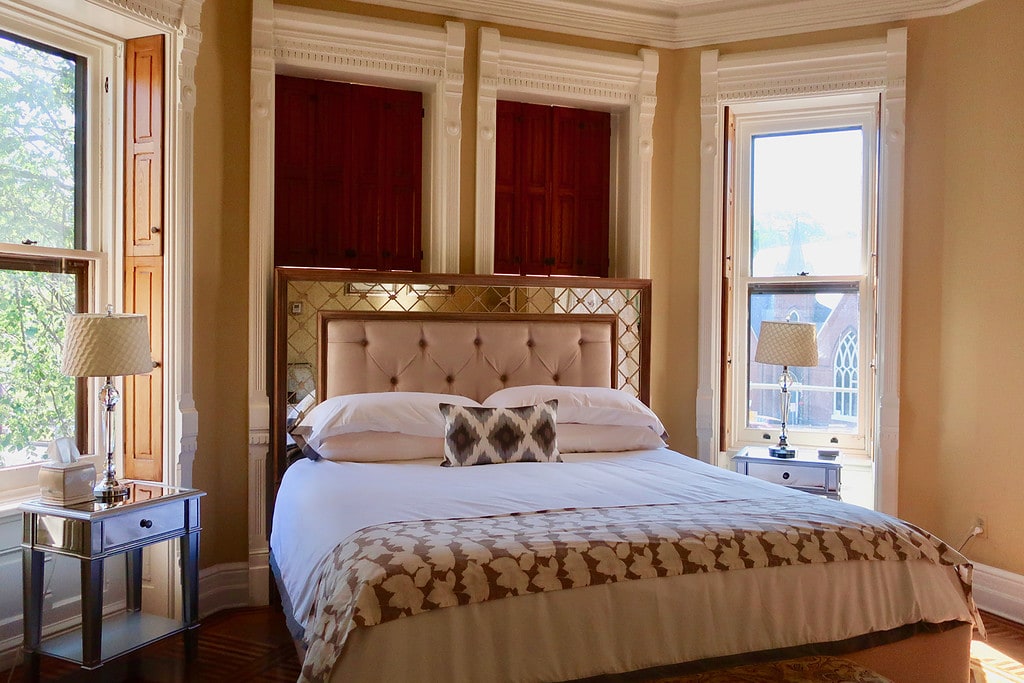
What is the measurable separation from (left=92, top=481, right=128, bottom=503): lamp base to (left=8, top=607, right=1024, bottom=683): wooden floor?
2.03ft

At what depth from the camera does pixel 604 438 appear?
3.99m

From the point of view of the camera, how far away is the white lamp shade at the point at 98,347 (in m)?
3.00

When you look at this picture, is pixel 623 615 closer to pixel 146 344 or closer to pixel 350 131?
pixel 146 344

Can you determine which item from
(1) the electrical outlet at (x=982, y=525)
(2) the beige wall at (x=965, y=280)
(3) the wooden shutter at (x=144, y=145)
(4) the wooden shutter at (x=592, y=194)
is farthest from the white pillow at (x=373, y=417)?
(1) the electrical outlet at (x=982, y=525)

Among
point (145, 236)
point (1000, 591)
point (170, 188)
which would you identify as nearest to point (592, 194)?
point (170, 188)

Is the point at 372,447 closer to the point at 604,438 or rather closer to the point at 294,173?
the point at 604,438

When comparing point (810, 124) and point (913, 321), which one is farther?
point (810, 124)

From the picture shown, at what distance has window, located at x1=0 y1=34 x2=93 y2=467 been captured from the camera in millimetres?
3322

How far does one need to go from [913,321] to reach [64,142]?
4387 mm

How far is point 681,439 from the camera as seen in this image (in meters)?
4.88

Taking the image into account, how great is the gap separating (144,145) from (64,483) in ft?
5.25

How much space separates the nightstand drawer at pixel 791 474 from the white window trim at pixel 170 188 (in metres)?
2.94

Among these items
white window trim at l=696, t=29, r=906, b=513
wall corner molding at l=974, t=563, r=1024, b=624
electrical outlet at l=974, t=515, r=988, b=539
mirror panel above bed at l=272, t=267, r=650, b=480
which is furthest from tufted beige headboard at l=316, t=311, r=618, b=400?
wall corner molding at l=974, t=563, r=1024, b=624

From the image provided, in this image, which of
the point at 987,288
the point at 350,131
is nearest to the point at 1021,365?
the point at 987,288
